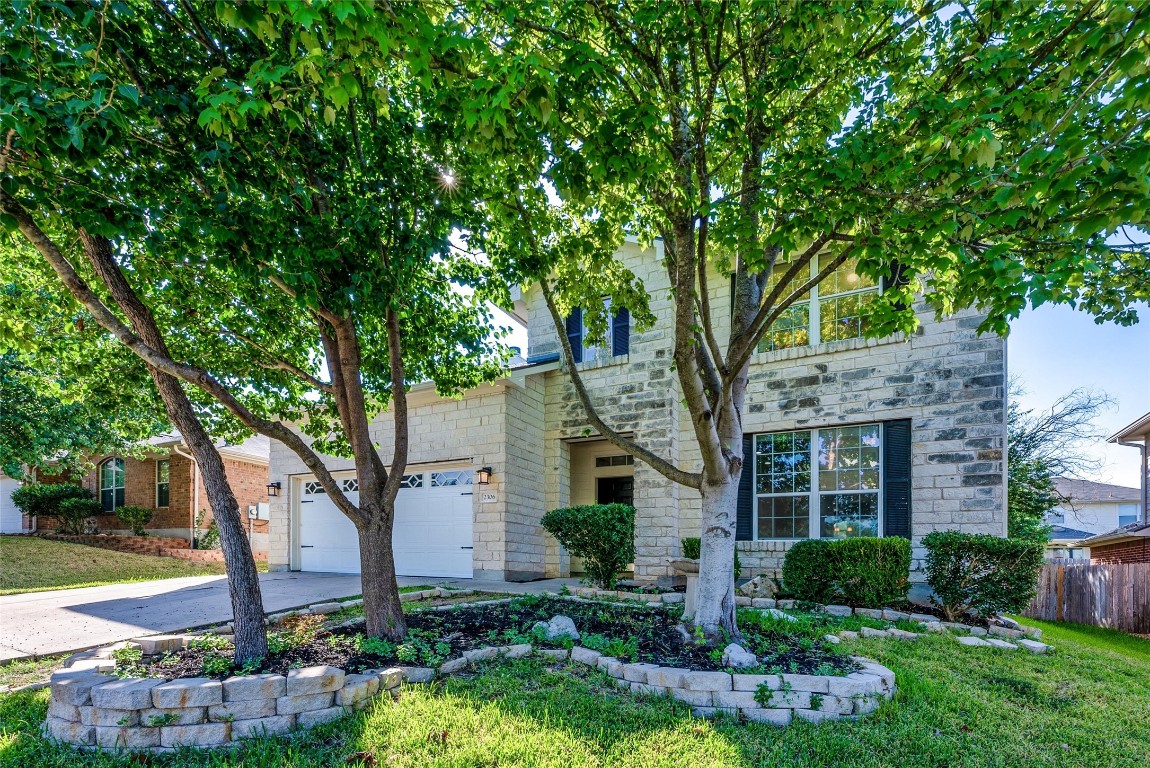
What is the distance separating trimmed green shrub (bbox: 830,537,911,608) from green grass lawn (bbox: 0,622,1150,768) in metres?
2.40

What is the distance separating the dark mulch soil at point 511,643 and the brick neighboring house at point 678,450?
2.44 meters

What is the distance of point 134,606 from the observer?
25.0 feet

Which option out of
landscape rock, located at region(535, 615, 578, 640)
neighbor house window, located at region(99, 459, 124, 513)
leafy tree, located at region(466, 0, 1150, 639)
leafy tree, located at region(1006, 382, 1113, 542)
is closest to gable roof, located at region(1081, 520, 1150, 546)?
leafy tree, located at region(1006, 382, 1113, 542)

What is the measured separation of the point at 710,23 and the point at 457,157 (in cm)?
230

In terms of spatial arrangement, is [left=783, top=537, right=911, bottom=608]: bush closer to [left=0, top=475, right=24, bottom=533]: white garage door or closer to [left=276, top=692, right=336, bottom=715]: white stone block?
[left=276, top=692, right=336, bottom=715]: white stone block

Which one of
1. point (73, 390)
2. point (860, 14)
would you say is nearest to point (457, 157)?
point (860, 14)

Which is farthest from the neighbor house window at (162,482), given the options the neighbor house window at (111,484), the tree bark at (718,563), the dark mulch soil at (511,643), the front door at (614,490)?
the tree bark at (718,563)

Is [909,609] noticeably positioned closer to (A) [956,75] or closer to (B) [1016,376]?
(A) [956,75]

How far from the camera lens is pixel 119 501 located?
18859 millimetres

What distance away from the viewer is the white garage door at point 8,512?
2100 cm

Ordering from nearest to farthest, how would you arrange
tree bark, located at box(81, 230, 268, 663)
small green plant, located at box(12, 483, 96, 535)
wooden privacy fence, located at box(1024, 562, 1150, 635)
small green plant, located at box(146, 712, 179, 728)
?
small green plant, located at box(146, 712, 179, 728) → tree bark, located at box(81, 230, 268, 663) → wooden privacy fence, located at box(1024, 562, 1150, 635) → small green plant, located at box(12, 483, 96, 535)

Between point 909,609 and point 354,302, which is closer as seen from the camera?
point 354,302

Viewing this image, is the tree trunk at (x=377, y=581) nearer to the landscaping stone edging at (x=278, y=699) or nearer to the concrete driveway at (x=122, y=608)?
the landscaping stone edging at (x=278, y=699)

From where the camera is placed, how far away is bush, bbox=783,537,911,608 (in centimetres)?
700
